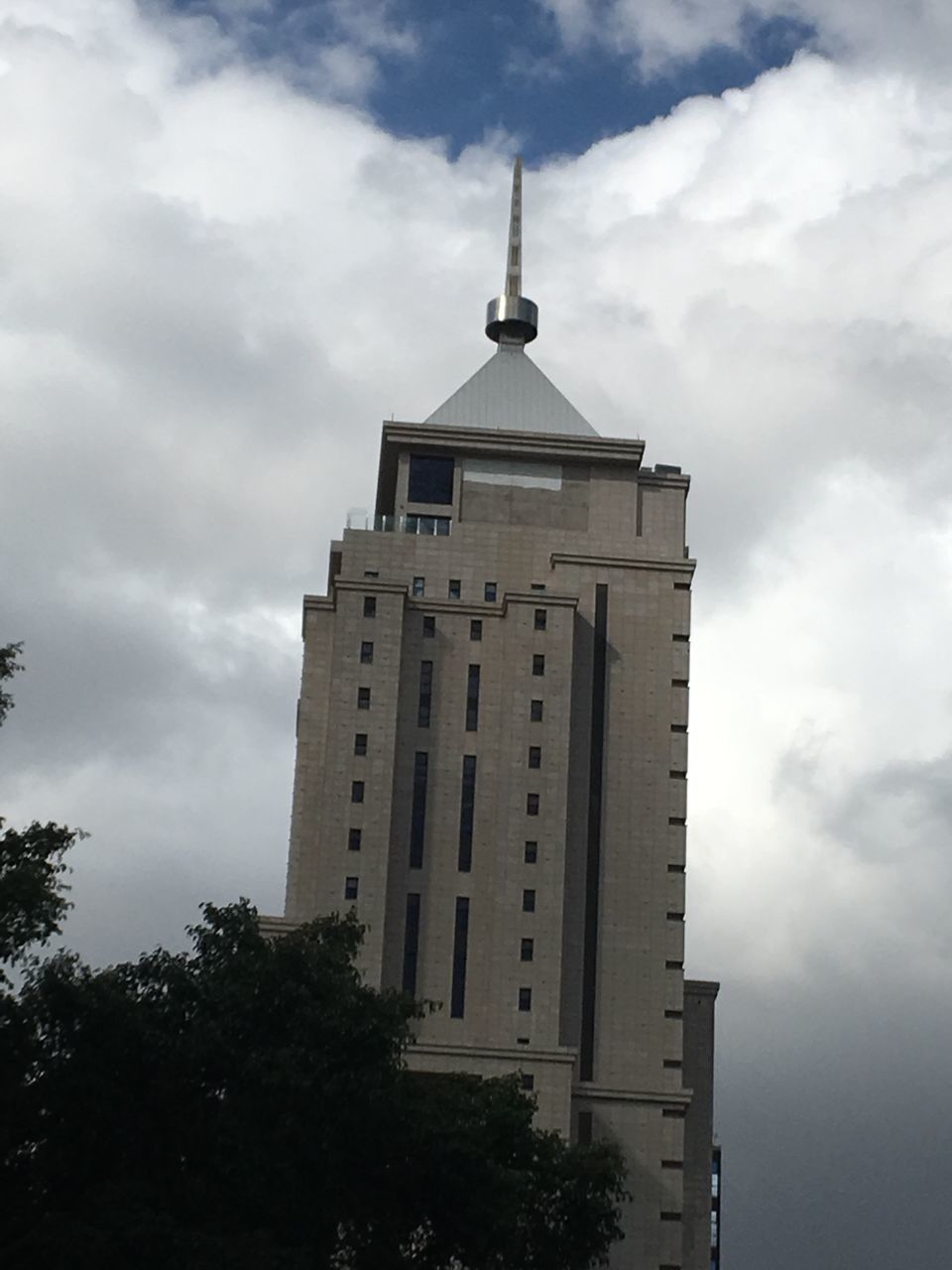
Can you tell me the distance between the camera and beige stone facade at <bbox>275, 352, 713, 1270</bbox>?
309 feet

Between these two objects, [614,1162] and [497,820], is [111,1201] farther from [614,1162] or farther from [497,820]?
[497,820]

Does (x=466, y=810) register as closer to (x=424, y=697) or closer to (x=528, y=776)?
(x=528, y=776)

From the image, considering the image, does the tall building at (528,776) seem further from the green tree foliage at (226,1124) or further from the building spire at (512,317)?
the green tree foliage at (226,1124)

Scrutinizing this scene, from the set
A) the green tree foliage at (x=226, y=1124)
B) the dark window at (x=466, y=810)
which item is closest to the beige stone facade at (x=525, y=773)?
the dark window at (x=466, y=810)

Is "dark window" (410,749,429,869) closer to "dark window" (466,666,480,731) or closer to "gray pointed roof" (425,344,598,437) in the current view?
"dark window" (466,666,480,731)

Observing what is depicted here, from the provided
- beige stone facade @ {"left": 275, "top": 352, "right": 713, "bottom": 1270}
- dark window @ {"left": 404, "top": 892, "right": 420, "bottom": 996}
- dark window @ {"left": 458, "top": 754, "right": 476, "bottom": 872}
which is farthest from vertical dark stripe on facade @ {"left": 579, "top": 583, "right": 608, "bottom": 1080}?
dark window @ {"left": 404, "top": 892, "right": 420, "bottom": 996}

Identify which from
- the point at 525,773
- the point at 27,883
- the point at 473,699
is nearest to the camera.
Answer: the point at 27,883

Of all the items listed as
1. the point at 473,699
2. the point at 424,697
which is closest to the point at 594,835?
the point at 473,699

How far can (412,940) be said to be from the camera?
95.7 m

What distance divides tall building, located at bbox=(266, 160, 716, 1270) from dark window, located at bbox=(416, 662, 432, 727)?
0.11 m

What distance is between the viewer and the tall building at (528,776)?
3706 inches

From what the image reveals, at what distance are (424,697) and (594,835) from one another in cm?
1000

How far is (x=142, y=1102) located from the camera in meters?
51.4

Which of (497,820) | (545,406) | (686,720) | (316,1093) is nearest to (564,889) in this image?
(497,820)
